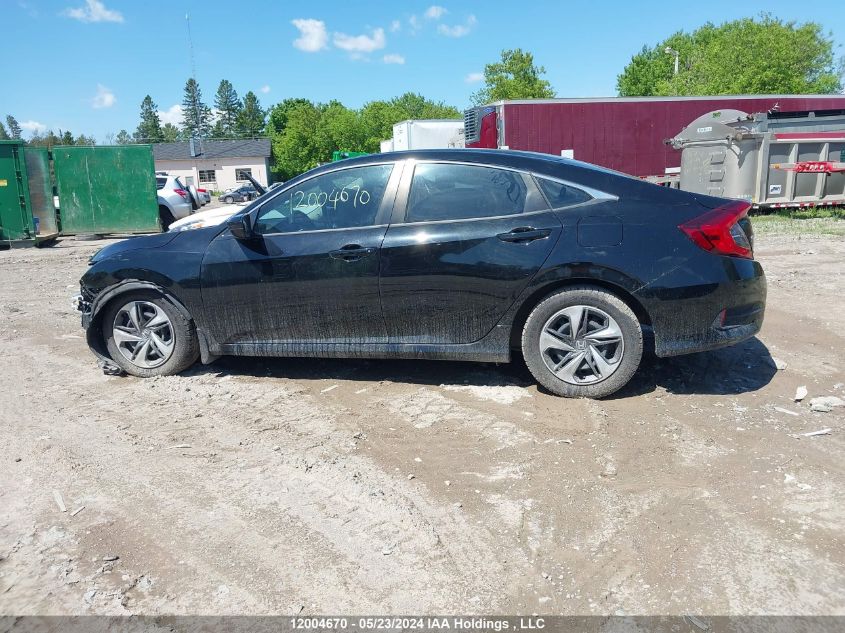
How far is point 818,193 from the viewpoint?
51.2 feet

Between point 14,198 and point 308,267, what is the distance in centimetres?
1430

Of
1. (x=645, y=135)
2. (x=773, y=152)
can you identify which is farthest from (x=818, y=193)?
(x=645, y=135)

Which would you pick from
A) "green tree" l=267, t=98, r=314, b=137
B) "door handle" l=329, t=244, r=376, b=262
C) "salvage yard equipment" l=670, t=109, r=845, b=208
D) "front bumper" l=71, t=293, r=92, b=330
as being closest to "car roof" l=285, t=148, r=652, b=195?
"door handle" l=329, t=244, r=376, b=262

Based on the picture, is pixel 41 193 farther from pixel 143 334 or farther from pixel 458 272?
pixel 458 272

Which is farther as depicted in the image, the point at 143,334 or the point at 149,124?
the point at 149,124

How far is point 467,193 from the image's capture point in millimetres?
4598

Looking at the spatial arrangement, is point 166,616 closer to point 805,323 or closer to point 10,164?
point 805,323

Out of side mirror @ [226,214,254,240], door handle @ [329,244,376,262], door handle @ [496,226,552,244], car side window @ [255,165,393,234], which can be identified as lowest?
door handle @ [329,244,376,262]

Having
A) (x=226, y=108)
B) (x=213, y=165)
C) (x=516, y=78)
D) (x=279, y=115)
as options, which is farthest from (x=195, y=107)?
(x=516, y=78)

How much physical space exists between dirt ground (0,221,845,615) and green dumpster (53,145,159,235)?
13143mm

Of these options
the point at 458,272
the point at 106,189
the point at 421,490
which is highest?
the point at 106,189

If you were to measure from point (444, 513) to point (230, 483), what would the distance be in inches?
46.5

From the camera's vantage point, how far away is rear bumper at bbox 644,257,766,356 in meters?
4.25

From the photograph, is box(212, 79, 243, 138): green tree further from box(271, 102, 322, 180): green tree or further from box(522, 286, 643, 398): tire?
box(522, 286, 643, 398): tire
